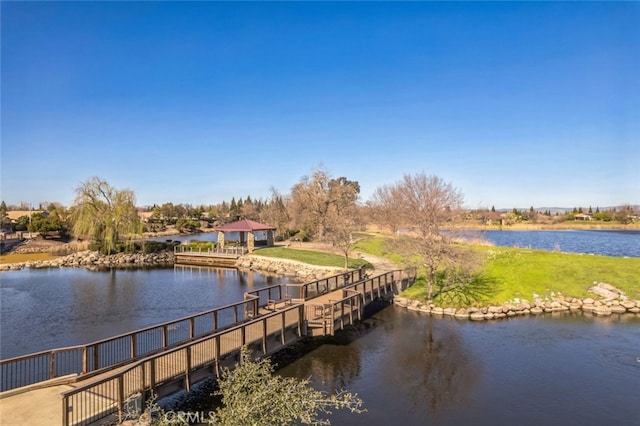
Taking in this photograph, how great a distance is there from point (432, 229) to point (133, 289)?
25724 mm

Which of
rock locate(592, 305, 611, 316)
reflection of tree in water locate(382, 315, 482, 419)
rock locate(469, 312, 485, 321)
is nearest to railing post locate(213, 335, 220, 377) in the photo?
reflection of tree in water locate(382, 315, 482, 419)

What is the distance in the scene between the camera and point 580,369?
1758 cm

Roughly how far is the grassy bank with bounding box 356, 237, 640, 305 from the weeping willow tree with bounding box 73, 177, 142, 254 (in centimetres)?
4154

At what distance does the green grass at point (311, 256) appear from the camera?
142 ft

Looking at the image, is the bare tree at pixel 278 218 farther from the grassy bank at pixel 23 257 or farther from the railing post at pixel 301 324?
the railing post at pixel 301 324

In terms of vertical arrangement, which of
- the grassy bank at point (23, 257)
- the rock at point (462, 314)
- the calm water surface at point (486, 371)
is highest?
the grassy bank at point (23, 257)

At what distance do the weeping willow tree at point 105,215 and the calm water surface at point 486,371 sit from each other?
42.6m

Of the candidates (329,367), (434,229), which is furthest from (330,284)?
(329,367)

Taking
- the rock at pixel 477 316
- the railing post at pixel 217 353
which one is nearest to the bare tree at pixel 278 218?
the rock at pixel 477 316

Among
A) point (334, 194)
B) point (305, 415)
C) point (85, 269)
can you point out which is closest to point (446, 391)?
point (305, 415)

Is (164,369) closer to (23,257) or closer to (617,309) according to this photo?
(617,309)

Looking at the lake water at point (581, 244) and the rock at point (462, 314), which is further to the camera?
the lake water at point (581, 244)

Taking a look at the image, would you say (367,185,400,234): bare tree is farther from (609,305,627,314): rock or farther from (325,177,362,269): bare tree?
(609,305,627,314): rock

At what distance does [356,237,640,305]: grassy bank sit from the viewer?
2933 cm
